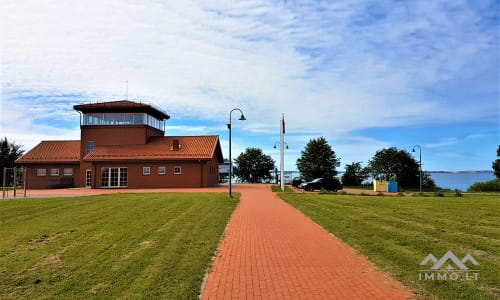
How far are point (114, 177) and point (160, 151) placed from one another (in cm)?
516

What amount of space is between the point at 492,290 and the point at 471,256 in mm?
1890

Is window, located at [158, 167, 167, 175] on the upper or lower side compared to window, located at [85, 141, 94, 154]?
lower

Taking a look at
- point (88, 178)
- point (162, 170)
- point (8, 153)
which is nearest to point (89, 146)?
point (88, 178)

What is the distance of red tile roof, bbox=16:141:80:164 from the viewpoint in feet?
135

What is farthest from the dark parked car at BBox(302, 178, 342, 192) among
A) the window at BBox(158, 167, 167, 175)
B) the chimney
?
the window at BBox(158, 167, 167, 175)

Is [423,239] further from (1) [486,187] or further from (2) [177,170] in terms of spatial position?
(1) [486,187]

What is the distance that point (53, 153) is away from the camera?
42.6m

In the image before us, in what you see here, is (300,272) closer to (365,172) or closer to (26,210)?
(26,210)

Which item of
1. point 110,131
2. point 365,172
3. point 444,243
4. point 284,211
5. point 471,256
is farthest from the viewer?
point 365,172

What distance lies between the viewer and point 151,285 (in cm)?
579

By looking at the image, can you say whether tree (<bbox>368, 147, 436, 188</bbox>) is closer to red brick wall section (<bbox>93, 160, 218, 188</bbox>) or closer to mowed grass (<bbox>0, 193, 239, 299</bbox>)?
red brick wall section (<bbox>93, 160, 218, 188</bbox>)

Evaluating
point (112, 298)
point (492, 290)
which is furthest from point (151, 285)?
point (492, 290)

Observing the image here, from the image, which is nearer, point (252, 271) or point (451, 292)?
point (451, 292)

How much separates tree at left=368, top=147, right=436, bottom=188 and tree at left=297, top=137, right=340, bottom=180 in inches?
199
